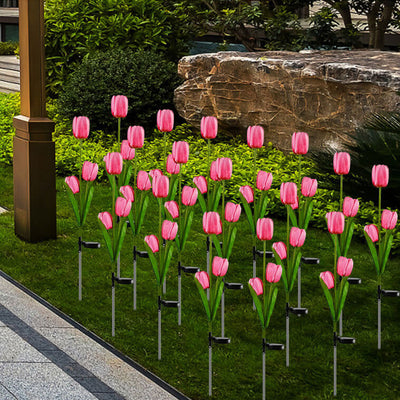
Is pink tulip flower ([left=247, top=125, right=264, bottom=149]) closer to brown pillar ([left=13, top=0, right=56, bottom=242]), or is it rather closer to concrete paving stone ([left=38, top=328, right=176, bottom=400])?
concrete paving stone ([left=38, top=328, right=176, bottom=400])

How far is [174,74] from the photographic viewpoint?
12.6 m

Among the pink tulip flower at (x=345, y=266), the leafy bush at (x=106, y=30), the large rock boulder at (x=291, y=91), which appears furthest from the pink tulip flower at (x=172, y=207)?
the leafy bush at (x=106, y=30)

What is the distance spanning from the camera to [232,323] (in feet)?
19.3

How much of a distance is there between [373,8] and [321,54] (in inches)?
96.1

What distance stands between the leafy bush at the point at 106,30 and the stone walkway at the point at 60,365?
7795mm

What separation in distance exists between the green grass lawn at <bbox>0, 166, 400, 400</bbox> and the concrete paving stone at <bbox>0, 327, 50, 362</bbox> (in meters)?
0.52

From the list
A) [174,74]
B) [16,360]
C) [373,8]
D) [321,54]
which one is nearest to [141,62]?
[174,74]

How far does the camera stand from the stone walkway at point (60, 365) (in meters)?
4.72

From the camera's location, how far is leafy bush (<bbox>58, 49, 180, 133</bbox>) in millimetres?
12070

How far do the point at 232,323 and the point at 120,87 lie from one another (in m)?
6.83

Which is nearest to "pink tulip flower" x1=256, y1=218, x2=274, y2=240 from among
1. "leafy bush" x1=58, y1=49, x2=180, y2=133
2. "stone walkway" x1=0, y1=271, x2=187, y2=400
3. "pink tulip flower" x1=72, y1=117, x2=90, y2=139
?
"stone walkway" x1=0, y1=271, x2=187, y2=400

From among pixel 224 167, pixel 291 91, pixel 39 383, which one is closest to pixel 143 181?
pixel 224 167

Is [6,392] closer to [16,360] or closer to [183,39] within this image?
[16,360]

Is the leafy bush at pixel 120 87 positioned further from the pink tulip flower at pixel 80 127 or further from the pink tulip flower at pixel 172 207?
the pink tulip flower at pixel 172 207
